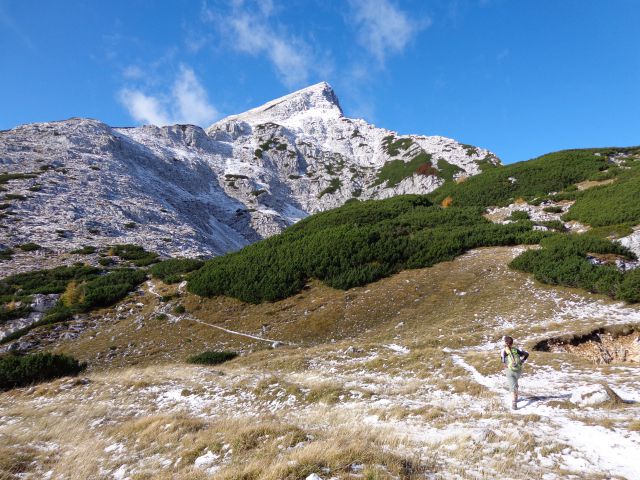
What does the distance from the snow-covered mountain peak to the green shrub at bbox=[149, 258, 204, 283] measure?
4242 inches

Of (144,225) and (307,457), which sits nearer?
(307,457)

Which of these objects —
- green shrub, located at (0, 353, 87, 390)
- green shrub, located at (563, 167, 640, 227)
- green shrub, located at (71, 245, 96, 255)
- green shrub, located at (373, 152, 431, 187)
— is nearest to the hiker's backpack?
green shrub, located at (0, 353, 87, 390)

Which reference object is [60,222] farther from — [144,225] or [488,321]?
[488,321]

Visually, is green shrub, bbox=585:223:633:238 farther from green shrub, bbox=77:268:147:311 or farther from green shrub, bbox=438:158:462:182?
green shrub, bbox=438:158:462:182

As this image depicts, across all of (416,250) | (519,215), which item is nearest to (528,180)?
(519,215)

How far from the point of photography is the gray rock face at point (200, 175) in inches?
1914

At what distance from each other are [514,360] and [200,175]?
88.4 m

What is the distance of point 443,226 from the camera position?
31219mm

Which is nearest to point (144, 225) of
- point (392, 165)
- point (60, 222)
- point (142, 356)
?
point (60, 222)

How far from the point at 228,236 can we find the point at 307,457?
218 feet

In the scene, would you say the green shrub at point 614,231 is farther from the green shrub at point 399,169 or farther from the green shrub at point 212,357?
the green shrub at point 399,169

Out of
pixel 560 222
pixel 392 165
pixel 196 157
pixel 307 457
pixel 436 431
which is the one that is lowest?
pixel 436 431

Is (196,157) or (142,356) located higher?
(196,157)

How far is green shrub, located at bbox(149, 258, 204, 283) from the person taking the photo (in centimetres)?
2970
